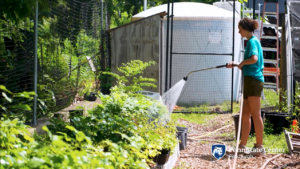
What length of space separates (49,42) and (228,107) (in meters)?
5.54

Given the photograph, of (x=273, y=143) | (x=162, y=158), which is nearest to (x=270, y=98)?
(x=273, y=143)

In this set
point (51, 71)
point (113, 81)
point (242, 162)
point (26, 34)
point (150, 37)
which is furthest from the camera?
point (113, 81)

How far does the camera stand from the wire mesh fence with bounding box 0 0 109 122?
18.5 feet

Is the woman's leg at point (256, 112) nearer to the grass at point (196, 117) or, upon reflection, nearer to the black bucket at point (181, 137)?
the black bucket at point (181, 137)

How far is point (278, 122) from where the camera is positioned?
7383mm

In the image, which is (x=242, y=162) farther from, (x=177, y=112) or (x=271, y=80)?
(x=271, y=80)

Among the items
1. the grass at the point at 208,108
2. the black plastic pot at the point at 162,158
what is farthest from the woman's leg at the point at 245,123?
the grass at the point at 208,108

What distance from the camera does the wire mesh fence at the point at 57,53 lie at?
564 cm

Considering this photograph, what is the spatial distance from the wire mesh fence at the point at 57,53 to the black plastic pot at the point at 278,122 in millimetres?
3594

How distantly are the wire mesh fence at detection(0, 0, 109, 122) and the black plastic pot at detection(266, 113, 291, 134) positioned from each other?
3.59 m

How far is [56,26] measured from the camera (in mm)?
6875

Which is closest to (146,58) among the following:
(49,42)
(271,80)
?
(49,42)

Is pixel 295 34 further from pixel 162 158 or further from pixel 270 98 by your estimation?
pixel 162 158

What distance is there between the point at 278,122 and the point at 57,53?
13.0 feet
